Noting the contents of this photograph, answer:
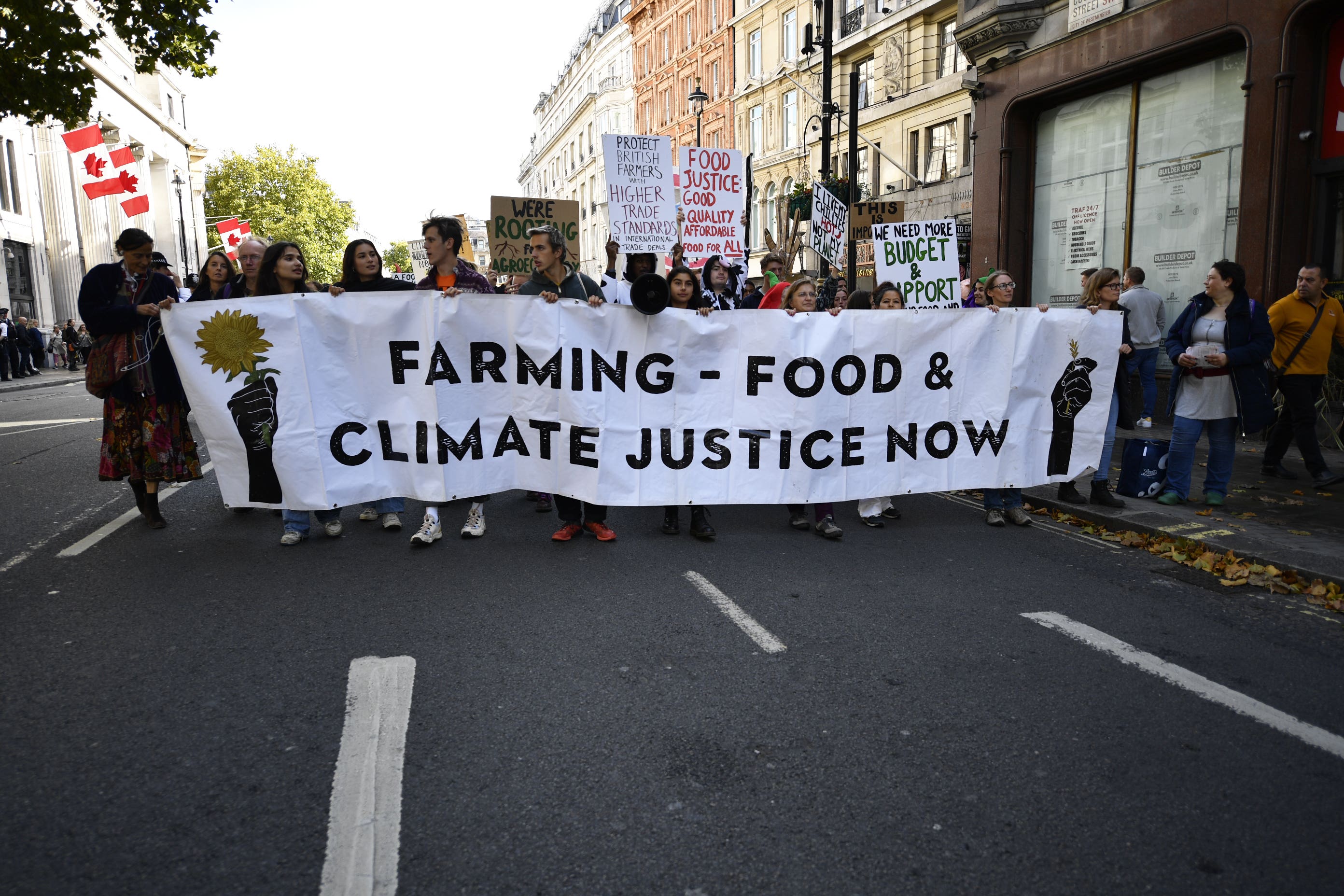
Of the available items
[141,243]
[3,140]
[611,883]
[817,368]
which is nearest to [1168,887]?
[611,883]

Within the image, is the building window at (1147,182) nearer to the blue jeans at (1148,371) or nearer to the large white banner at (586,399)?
the blue jeans at (1148,371)

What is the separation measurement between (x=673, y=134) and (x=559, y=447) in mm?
50084

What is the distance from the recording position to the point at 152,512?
22.3 feet

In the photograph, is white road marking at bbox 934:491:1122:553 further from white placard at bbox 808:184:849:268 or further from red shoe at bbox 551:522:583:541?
white placard at bbox 808:184:849:268

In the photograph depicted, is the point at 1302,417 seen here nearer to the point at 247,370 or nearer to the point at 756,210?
the point at 247,370

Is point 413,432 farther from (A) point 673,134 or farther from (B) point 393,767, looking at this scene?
(A) point 673,134

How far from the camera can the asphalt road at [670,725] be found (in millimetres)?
2588

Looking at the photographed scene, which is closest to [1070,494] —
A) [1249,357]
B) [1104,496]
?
[1104,496]

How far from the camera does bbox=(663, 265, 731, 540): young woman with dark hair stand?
21.2ft

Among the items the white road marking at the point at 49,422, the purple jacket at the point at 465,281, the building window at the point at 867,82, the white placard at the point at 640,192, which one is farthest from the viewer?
the building window at the point at 867,82

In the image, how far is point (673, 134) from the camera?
2092 inches

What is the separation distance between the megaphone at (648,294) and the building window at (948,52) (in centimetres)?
2384

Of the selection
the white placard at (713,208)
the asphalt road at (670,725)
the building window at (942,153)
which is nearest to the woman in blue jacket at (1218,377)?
the asphalt road at (670,725)

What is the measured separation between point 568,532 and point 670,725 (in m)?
3.05
